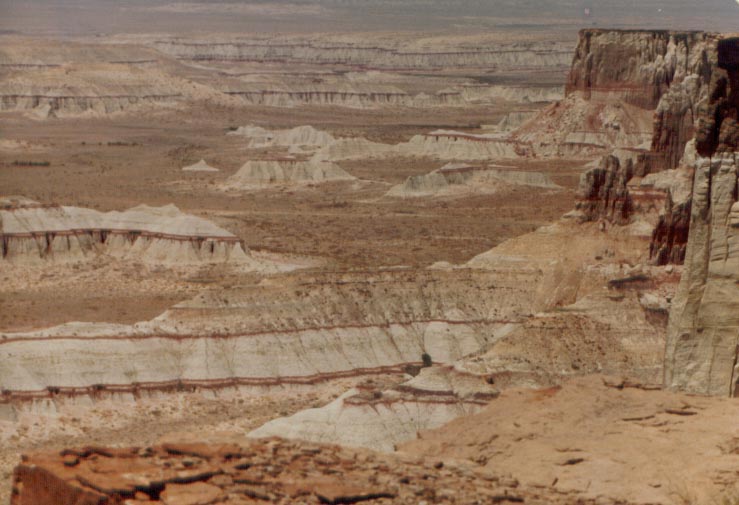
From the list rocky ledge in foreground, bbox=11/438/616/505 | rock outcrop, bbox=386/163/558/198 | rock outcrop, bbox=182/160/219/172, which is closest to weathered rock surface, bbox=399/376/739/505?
rocky ledge in foreground, bbox=11/438/616/505

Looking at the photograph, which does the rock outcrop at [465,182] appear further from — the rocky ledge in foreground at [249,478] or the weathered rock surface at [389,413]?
the rocky ledge in foreground at [249,478]

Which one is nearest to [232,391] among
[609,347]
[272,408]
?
[272,408]

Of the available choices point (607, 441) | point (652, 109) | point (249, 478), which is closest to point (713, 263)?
point (607, 441)

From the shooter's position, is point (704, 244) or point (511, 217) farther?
point (511, 217)

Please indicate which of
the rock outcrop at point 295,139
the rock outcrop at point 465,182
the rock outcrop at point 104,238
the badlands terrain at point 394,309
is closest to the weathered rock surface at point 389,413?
the badlands terrain at point 394,309

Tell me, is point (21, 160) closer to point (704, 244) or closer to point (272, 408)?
point (272, 408)

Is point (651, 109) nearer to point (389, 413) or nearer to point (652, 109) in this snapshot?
point (652, 109)
